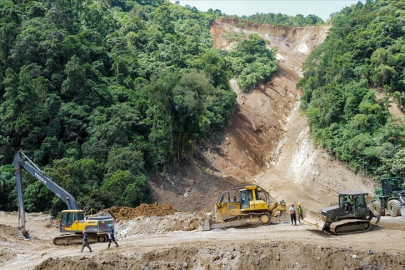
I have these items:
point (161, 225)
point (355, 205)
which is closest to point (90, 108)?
point (161, 225)

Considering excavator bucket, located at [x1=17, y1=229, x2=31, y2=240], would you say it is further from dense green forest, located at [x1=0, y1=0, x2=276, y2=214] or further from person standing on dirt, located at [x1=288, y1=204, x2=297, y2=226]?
person standing on dirt, located at [x1=288, y1=204, x2=297, y2=226]

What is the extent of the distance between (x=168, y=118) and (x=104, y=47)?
19298mm

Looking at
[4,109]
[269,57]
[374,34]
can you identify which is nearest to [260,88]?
[269,57]

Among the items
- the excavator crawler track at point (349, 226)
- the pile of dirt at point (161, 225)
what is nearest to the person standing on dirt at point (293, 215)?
the excavator crawler track at point (349, 226)

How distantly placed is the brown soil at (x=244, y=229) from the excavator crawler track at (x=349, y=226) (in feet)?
2.07

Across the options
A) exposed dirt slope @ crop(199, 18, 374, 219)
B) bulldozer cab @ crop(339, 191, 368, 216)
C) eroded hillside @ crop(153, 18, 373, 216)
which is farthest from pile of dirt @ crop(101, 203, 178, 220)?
exposed dirt slope @ crop(199, 18, 374, 219)

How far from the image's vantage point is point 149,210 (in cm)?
2889

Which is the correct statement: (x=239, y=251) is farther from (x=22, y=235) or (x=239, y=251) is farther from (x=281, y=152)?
(x=281, y=152)

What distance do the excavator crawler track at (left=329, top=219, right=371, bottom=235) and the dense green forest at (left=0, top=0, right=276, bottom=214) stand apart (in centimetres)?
1838

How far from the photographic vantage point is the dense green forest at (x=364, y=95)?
1508 inches

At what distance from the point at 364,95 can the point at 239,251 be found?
102 feet

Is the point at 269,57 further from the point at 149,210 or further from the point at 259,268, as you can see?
the point at 259,268

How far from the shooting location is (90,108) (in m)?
43.2

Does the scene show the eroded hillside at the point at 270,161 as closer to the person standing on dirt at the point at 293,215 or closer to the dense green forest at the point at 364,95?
the dense green forest at the point at 364,95
